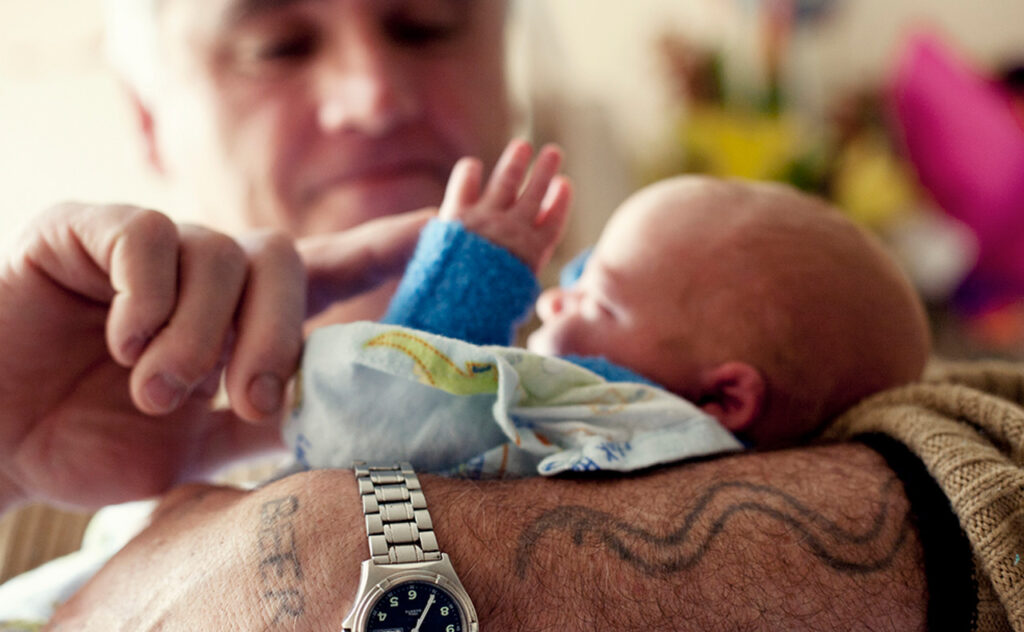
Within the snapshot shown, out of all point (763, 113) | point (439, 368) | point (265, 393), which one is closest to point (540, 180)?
point (439, 368)

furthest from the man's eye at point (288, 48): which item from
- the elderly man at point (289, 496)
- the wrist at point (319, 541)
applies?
the wrist at point (319, 541)

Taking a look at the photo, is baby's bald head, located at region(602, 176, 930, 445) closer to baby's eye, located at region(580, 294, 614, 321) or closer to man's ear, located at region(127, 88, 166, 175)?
baby's eye, located at region(580, 294, 614, 321)

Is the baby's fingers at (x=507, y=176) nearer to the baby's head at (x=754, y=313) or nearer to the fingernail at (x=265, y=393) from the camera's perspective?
the baby's head at (x=754, y=313)

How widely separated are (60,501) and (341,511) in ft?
1.47

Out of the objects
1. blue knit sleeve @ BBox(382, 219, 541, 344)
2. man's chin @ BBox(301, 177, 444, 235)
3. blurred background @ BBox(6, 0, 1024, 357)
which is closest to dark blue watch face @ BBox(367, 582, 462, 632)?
blue knit sleeve @ BBox(382, 219, 541, 344)

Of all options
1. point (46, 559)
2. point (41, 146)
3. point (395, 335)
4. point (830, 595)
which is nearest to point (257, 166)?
point (395, 335)

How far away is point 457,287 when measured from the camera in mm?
874

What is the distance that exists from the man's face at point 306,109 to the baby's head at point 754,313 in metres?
0.47

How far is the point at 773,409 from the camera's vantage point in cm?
98

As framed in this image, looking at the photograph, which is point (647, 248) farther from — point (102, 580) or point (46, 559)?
point (46, 559)

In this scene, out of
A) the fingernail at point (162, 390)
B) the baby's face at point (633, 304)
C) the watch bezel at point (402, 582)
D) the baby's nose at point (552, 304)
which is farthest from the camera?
the baby's nose at point (552, 304)

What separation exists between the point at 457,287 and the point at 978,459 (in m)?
0.52

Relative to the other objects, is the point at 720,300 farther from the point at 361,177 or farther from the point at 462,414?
the point at 361,177

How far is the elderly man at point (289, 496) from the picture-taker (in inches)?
25.8
